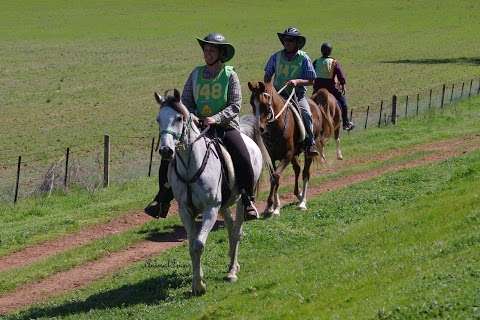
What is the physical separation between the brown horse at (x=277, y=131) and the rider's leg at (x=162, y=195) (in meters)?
2.68

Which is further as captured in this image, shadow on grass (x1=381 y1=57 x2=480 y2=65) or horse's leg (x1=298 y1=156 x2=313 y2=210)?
shadow on grass (x1=381 y1=57 x2=480 y2=65)

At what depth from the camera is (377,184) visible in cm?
1831

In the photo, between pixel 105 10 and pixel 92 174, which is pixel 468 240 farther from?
pixel 105 10

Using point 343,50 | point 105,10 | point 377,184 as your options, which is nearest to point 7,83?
point 343,50

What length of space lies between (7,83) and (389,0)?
71.8 m

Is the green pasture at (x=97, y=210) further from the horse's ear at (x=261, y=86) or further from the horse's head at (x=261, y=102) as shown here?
the horse's ear at (x=261, y=86)

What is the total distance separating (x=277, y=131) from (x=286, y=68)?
1.43 meters

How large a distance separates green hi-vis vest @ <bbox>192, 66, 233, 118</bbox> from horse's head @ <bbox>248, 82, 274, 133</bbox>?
9.91 feet

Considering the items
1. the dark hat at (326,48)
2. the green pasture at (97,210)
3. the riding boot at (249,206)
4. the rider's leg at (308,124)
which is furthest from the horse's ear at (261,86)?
the dark hat at (326,48)

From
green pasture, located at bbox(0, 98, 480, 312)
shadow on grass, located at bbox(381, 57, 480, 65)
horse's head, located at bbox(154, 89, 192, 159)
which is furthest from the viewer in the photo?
shadow on grass, located at bbox(381, 57, 480, 65)

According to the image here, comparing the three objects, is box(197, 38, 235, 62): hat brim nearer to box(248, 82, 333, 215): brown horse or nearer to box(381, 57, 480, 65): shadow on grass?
box(248, 82, 333, 215): brown horse

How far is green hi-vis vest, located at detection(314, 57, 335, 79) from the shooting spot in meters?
22.4

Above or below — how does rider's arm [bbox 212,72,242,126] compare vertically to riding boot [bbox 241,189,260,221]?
above

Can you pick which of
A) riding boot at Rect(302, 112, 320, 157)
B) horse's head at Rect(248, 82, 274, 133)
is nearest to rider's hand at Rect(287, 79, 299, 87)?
riding boot at Rect(302, 112, 320, 157)
